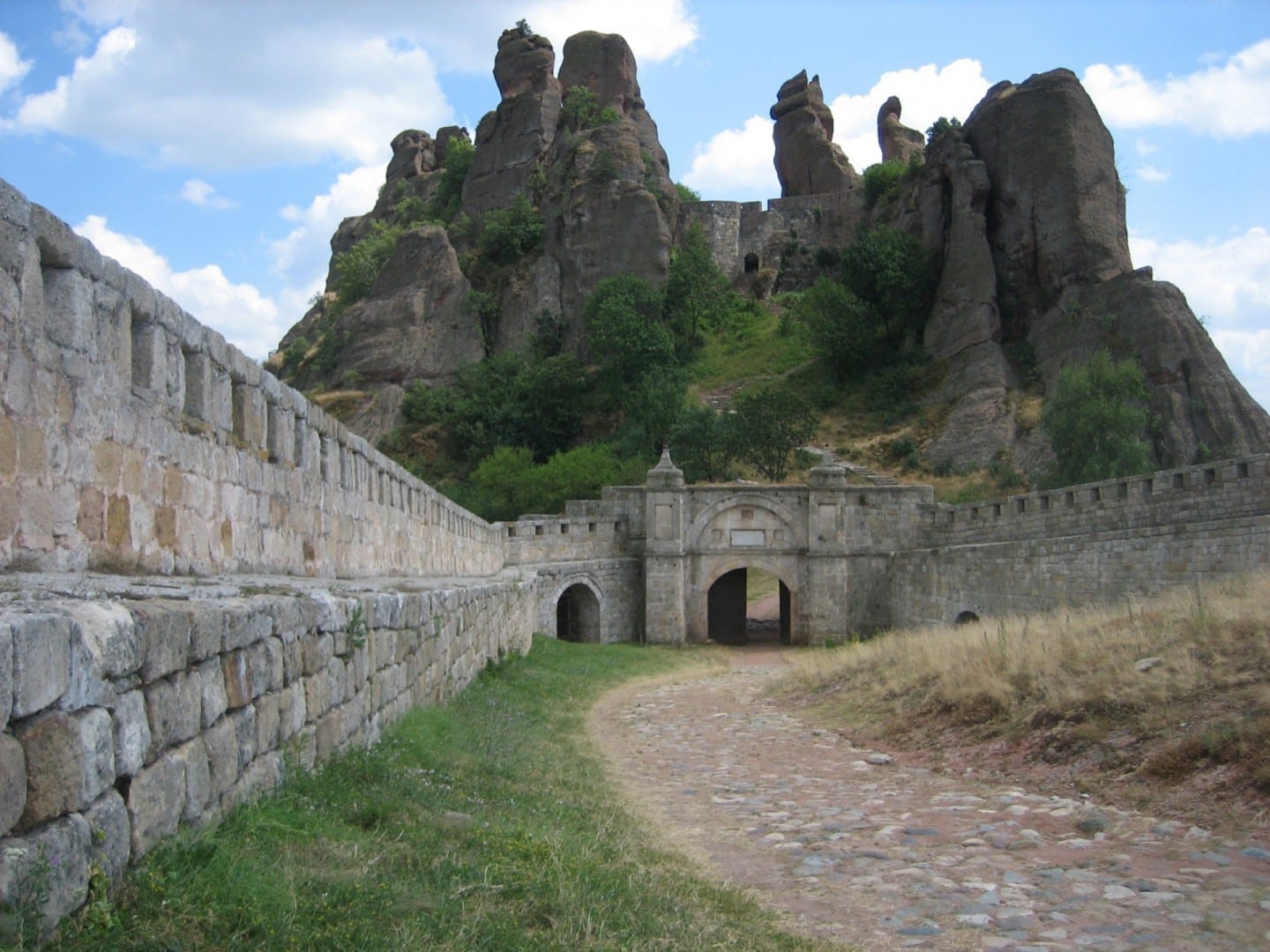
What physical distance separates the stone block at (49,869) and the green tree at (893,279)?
45.2 meters

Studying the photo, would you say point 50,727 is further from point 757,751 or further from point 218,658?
point 757,751

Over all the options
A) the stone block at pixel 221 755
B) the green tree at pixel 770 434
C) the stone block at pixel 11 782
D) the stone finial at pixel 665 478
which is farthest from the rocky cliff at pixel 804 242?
the stone block at pixel 11 782

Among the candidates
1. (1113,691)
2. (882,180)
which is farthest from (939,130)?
(1113,691)

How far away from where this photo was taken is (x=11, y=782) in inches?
98.6

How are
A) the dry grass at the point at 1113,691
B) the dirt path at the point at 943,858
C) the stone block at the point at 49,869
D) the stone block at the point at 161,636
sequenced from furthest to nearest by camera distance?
1. the dry grass at the point at 1113,691
2. the dirt path at the point at 943,858
3. the stone block at the point at 161,636
4. the stone block at the point at 49,869

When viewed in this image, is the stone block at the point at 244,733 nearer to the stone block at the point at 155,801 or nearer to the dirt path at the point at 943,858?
the stone block at the point at 155,801

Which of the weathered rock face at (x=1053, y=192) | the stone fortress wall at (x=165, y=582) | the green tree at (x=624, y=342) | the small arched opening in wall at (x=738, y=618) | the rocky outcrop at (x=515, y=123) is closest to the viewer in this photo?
the stone fortress wall at (x=165, y=582)

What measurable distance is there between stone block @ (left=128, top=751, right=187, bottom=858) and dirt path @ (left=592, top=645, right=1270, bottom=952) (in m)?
2.85

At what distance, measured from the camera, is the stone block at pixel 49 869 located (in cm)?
246

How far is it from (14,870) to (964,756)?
760 cm

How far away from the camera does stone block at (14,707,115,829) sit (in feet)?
8.55

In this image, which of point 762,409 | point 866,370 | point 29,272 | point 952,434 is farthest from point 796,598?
point 29,272

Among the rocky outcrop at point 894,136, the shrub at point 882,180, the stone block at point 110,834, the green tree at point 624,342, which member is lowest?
Answer: the stone block at point 110,834

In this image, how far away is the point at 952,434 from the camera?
39.4 m
